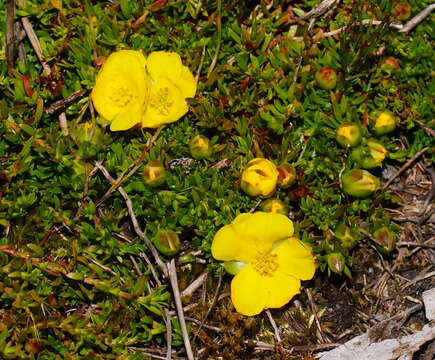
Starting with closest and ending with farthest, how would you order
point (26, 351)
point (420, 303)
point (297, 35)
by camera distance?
point (26, 351) < point (420, 303) < point (297, 35)

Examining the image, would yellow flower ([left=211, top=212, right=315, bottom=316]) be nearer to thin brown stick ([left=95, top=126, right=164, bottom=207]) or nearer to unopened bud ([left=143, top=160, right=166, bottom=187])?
unopened bud ([left=143, top=160, right=166, bottom=187])

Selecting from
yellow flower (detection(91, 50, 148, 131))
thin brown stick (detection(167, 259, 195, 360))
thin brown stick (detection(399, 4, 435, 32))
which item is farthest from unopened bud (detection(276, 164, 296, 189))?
thin brown stick (detection(399, 4, 435, 32))

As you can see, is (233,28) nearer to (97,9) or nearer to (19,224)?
(97,9)

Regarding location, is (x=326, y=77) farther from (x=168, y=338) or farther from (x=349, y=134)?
(x=168, y=338)

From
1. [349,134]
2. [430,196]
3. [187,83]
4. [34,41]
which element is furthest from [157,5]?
[430,196]

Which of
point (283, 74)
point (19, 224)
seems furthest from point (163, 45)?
point (19, 224)

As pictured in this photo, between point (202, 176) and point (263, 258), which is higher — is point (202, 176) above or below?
above
